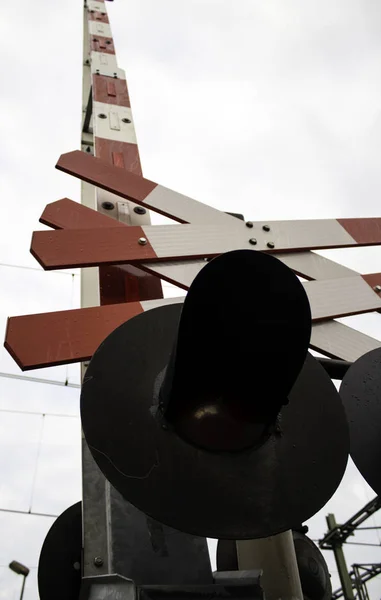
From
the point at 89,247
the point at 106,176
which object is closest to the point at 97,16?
the point at 106,176

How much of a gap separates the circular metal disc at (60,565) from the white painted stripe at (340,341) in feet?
3.98

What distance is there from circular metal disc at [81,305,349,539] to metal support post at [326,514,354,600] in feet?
65.7

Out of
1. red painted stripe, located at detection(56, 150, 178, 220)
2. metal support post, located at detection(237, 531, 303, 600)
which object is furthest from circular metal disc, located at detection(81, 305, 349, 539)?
red painted stripe, located at detection(56, 150, 178, 220)

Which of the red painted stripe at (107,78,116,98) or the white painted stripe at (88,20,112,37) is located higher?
the white painted stripe at (88,20,112,37)

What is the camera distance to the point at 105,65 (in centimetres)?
357

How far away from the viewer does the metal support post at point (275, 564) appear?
5.08 ft

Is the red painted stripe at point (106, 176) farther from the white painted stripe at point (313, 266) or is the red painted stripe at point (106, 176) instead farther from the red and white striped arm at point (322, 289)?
the white painted stripe at point (313, 266)

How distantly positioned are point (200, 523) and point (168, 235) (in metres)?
1.26

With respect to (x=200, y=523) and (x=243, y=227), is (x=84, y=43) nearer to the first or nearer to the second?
(x=243, y=227)

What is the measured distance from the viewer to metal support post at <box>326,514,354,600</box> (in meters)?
19.2

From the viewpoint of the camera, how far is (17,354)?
4.96 feet

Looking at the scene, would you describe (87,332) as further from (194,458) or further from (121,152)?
(121,152)

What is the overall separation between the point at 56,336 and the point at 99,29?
10.7ft

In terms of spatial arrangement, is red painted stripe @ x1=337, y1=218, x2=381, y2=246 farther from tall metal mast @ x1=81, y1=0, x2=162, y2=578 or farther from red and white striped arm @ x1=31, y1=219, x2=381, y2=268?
tall metal mast @ x1=81, y1=0, x2=162, y2=578
